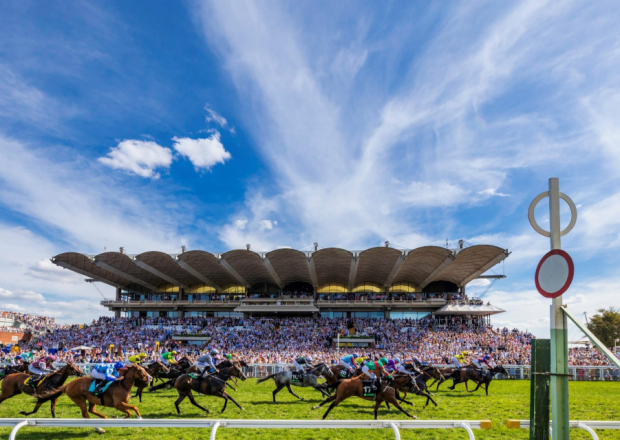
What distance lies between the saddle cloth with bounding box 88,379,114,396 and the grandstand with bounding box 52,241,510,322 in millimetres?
27591

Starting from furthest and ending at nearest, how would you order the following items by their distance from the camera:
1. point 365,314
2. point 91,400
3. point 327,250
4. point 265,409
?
1. point 365,314
2. point 327,250
3. point 265,409
4. point 91,400

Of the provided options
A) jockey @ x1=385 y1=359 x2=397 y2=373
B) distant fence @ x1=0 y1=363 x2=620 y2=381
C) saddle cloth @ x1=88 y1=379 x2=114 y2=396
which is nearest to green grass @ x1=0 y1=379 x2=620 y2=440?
saddle cloth @ x1=88 y1=379 x2=114 y2=396

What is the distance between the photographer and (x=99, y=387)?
906 cm

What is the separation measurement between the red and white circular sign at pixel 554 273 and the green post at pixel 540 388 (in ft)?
1.53

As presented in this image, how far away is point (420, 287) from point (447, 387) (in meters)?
31.2

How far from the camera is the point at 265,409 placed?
11508 mm

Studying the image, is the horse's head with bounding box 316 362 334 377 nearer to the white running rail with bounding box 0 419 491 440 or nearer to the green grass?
the green grass

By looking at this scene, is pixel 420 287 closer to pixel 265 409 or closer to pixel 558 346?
pixel 265 409

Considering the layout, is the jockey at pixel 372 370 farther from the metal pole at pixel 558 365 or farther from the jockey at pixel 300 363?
the metal pole at pixel 558 365

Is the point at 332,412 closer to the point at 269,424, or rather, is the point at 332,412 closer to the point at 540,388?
the point at 269,424

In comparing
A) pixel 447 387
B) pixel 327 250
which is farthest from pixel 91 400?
pixel 327 250

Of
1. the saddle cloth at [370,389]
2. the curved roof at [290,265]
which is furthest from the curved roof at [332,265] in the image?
the saddle cloth at [370,389]

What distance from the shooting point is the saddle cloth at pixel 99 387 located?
9.05 m

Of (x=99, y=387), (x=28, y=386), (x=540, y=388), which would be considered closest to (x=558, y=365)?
(x=540, y=388)
